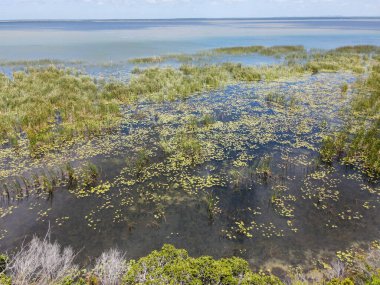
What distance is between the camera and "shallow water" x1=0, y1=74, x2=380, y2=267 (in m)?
9.57

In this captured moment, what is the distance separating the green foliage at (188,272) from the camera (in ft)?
22.8

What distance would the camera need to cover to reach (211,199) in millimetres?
11148

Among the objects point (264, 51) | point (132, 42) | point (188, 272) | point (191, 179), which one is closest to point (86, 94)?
point (191, 179)

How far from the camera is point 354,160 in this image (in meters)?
13.9

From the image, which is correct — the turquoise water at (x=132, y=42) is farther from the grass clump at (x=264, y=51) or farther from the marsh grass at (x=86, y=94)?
the marsh grass at (x=86, y=94)

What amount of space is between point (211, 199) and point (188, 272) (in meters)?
4.30

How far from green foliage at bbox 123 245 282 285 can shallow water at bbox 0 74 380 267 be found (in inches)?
62.1

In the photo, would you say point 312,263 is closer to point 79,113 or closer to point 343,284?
point 343,284

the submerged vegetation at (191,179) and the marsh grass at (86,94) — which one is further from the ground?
→ the marsh grass at (86,94)

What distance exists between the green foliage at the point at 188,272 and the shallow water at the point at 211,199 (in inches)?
62.1

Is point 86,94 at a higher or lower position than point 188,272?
higher

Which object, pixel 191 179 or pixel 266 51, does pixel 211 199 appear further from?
pixel 266 51

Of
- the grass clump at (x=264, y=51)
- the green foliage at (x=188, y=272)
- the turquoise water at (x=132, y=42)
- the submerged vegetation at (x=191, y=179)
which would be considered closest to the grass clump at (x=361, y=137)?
the submerged vegetation at (x=191, y=179)

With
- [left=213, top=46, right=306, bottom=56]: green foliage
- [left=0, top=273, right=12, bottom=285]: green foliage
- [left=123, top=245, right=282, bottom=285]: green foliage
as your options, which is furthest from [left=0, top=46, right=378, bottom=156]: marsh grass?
[left=213, top=46, right=306, bottom=56]: green foliage
